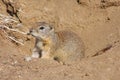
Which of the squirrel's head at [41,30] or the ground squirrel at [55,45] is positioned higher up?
the squirrel's head at [41,30]

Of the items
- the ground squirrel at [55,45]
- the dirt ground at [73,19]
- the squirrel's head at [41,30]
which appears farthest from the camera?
the dirt ground at [73,19]

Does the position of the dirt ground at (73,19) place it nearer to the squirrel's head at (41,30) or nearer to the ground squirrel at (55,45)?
the ground squirrel at (55,45)

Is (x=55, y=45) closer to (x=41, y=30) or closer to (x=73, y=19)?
(x=41, y=30)

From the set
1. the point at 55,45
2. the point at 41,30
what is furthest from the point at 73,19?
the point at 41,30

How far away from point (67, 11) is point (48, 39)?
1.75 metres

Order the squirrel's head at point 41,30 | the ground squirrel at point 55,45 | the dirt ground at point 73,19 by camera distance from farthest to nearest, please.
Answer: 1. the dirt ground at point 73,19
2. the ground squirrel at point 55,45
3. the squirrel's head at point 41,30

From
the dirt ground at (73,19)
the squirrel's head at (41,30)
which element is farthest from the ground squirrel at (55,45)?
the dirt ground at (73,19)

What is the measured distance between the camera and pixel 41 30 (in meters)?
6.78

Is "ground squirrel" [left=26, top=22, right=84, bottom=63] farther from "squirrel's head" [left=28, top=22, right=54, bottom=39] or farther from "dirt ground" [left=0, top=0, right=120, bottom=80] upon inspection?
"dirt ground" [left=0, top=0, right=120, bottom=80]

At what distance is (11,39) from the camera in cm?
773

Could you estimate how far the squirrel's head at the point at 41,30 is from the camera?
6.65m

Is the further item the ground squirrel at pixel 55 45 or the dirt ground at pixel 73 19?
the dirt ground at pixel 73 19

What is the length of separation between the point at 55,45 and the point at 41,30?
0.42m

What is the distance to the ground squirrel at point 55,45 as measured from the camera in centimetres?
682
